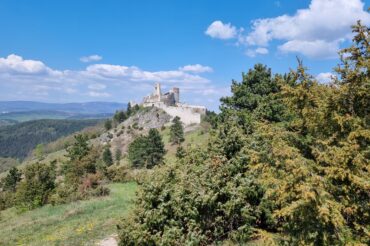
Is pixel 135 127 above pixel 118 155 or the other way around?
above

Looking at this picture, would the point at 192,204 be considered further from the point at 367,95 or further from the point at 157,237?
the point at 367,95

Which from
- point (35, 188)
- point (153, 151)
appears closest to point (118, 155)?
point (153, 151)

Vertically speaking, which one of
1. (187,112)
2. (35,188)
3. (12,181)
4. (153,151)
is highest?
(187,112)

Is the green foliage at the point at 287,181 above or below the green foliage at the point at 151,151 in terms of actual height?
above

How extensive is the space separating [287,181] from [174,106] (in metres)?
129

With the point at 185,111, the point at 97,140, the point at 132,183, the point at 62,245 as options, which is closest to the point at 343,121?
the point at 62,245

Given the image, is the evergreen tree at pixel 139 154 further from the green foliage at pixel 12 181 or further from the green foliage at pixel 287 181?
the green foliage at pixel 287 181

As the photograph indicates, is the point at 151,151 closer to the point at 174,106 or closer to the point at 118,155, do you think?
the point at 118,155

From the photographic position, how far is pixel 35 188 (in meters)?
35.1

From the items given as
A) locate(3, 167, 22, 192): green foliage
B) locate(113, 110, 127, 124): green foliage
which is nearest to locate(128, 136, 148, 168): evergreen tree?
locate(3, 167, 22, 192): green foliage

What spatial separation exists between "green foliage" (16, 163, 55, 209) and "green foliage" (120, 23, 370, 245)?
24219 mm

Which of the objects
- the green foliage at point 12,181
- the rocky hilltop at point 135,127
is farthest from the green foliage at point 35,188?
the rocky hilltop at point 135,127

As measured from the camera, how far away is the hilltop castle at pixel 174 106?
401 ft

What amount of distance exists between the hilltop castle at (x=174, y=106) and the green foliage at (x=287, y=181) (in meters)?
105
